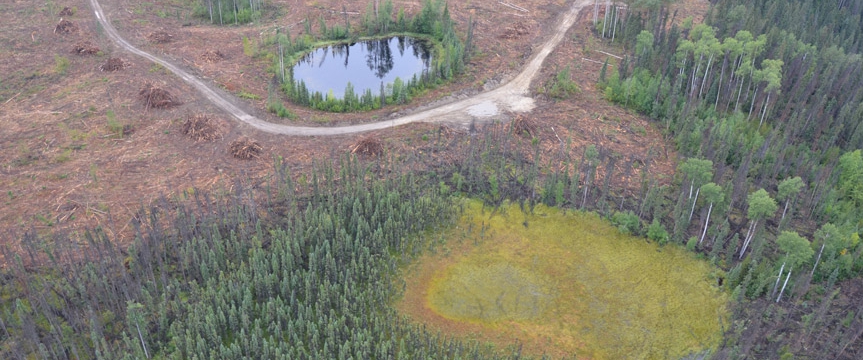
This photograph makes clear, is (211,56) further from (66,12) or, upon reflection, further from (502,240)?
(502,240)

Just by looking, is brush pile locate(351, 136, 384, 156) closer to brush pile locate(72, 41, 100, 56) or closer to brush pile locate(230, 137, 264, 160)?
brush pile locate(230, 137, 264, 160)

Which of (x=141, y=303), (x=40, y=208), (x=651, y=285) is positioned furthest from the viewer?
(x=40, y=208)

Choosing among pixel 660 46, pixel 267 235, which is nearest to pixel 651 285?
pixel 267 235

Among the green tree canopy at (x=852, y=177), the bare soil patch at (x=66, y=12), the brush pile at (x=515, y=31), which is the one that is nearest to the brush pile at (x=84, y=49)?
the bare soil patch at (x=66, y=12)

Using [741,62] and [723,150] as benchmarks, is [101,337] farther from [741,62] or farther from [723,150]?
[741,62]

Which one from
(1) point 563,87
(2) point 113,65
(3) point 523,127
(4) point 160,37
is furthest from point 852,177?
(4) point 160,37
